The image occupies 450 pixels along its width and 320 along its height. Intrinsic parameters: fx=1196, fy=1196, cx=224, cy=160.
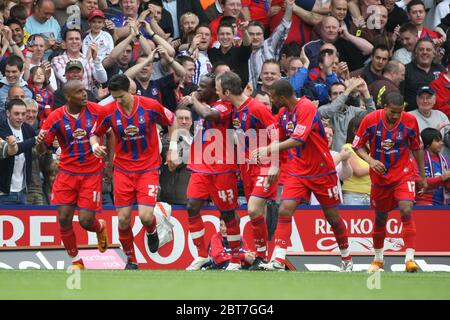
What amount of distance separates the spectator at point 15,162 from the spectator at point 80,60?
151 cm

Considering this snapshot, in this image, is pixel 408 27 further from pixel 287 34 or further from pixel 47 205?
pixel 47 205

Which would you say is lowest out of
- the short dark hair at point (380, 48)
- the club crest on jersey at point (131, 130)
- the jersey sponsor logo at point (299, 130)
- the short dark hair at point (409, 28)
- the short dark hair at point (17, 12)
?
the club crest on jersey at point (131, 130)

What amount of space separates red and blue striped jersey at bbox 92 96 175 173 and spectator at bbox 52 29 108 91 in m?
3.58

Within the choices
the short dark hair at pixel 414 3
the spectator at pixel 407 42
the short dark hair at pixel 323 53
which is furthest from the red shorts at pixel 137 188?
the short dark hair at pixel 414 3

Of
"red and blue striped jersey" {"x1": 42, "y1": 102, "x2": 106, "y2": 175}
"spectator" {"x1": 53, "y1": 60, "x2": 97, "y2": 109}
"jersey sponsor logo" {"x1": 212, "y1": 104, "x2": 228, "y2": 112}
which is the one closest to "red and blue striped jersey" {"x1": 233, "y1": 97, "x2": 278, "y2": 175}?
"jersey sponsor logo" {"x1": 212, "y1": 104, "x2": 228, "y2": 112}

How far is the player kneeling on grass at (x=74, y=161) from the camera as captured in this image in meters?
14.9

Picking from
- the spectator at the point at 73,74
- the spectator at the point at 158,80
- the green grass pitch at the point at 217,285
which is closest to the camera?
the green grass pitch at the point at 217,285

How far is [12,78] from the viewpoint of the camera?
58.2 feet

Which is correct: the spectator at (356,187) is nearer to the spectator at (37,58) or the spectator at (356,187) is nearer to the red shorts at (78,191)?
the red shorts at (78,191)

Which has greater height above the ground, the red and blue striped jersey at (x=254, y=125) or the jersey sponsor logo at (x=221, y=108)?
the jersey sponsor logo at (x=221, y=108)

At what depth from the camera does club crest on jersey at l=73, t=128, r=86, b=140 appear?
1489 cm

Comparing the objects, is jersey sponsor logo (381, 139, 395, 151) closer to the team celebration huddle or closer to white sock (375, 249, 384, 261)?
the team celebration huddle

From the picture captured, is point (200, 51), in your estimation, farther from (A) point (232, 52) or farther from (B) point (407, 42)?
(B) point (407, 42)

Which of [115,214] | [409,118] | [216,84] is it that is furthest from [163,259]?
[409,118]
